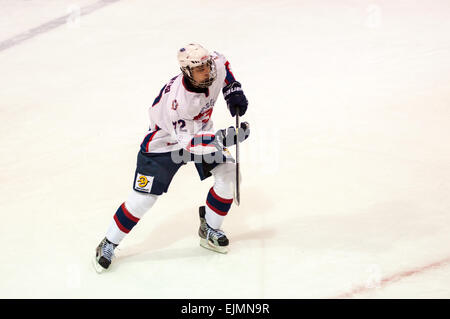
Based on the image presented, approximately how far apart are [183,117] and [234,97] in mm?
344

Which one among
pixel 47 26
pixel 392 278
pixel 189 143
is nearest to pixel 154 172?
pixel 189 143

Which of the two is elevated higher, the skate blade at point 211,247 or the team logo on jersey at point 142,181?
the team logo on jersey at point 142,181

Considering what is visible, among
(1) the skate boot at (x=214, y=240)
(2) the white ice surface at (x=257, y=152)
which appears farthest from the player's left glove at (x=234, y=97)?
(2) the white ice surface at (x=257, y=152)

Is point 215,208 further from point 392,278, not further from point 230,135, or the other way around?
point 392,278

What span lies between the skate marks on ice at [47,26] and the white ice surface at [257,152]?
0.09 metres

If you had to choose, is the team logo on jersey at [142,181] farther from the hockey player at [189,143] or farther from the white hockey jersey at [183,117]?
the white hockey jersey at [183,117]

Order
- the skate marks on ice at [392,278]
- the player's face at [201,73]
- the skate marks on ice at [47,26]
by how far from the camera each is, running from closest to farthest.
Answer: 1. the player's face at [201,73]
2. the skate marks on ice at [392,278]
3. the skate marks on ice at [47,26]

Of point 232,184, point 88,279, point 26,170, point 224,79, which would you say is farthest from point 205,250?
point 26,170

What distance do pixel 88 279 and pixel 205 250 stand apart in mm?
615

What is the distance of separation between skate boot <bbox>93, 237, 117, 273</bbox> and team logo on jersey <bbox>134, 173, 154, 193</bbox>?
35cm

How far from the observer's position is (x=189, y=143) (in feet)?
10.4

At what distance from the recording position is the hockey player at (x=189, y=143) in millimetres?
3146

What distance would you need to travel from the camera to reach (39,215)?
393 cm

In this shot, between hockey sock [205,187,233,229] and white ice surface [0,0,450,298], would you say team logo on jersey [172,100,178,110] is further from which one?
white ice surface [0,0,450,298]
